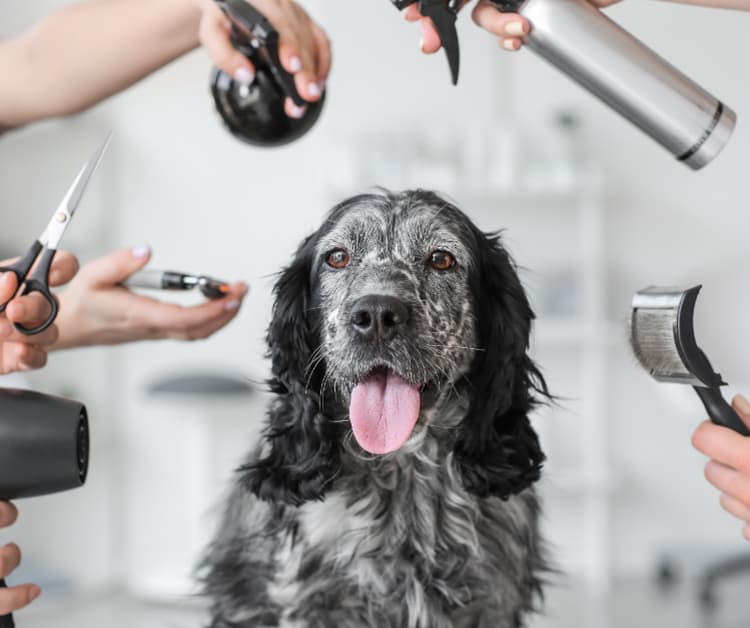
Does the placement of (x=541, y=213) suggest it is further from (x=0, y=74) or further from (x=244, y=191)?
(x=0, y=74)

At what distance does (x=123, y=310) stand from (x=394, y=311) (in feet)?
1.99

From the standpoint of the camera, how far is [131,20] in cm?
170

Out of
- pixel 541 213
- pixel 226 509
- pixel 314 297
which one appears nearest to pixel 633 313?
pixel 314 297

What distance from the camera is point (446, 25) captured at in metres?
1.23

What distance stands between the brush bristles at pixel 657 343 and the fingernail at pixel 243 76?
0.68 m

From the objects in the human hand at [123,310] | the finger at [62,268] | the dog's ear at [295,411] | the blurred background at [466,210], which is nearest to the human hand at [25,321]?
the finger at [62,268]

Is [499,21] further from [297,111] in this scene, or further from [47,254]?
[47,254]

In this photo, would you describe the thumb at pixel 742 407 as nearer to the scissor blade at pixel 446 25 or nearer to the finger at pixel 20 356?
the scissor blade at pixel 446 25

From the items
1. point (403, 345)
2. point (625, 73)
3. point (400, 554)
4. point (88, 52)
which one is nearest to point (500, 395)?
point (403, 345)

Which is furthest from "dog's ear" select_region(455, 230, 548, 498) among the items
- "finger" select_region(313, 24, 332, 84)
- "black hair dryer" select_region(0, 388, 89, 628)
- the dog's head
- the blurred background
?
the blurred background

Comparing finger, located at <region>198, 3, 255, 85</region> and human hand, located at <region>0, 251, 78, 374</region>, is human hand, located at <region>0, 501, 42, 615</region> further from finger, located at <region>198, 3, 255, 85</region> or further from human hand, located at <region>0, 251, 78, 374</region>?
finger, located at <region>198, 3, 255, 85</region>

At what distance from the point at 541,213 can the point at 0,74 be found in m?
4.48

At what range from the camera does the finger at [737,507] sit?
1.29 metres

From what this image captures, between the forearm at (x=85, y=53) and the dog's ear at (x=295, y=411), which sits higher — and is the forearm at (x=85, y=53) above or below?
above
